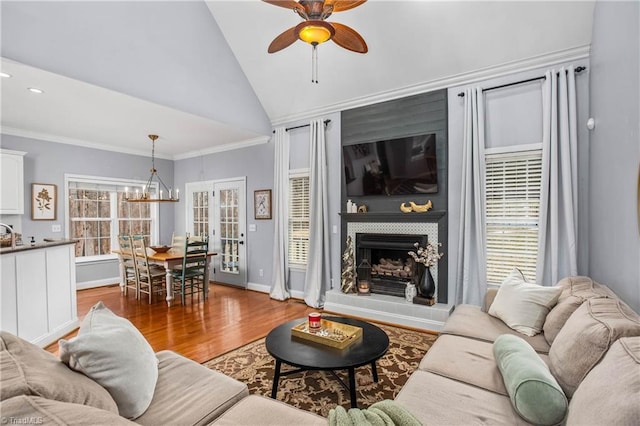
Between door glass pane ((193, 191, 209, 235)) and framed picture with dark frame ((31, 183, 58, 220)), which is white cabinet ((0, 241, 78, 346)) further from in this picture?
door glass pane ((193, 191, 209, 235))

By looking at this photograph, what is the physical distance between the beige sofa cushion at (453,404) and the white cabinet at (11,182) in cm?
591

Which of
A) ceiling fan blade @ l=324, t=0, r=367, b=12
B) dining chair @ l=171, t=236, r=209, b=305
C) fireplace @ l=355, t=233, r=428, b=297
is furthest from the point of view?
dining chair @ l=171, t=236, r=209, b=305

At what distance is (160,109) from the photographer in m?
4.08

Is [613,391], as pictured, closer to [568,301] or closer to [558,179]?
[568,301]

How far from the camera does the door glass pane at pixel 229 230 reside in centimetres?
612

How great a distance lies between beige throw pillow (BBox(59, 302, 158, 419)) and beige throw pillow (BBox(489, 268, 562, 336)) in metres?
2.46

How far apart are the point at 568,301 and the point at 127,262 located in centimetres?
603

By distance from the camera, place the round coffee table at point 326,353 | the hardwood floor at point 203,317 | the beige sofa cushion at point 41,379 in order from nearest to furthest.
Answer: the beige sofa cushion at point 41,379
the round coffee table at point 326,353
the hardwood floor at point 203,317

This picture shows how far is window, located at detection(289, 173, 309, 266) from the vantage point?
5.21 metres

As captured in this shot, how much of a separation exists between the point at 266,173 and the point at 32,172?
12.0 feet

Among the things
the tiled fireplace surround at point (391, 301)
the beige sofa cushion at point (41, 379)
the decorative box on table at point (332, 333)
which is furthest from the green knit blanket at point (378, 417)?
the tiled fireplace surround at point (391, 301)

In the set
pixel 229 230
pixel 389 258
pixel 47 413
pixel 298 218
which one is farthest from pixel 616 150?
pixel 229 230
